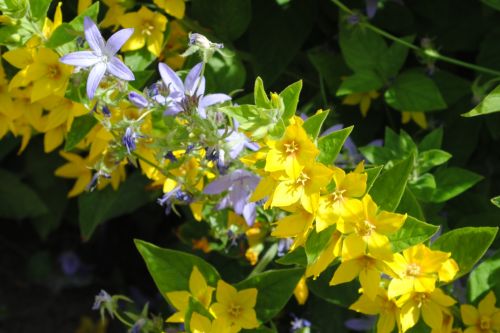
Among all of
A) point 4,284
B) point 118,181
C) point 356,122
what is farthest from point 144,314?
point 4,284

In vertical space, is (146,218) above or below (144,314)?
below

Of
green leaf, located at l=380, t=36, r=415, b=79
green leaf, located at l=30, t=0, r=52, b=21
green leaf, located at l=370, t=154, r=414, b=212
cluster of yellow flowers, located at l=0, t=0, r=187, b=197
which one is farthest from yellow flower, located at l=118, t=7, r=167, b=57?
green leaf, located at l=370, t=154, r=414, b=212

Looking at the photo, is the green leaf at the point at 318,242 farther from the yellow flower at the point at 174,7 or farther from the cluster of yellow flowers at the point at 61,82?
the yellow flower at the point at 174,7

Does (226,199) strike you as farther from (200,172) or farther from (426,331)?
(426,331)

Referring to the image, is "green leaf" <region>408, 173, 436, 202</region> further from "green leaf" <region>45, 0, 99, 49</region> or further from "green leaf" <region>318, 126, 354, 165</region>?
"green leaf" <region>45, 0, 99, 49</region>

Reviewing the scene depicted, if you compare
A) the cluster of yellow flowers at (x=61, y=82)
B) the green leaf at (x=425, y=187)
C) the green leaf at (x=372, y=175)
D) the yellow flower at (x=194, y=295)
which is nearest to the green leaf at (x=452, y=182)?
the green leaf at (x=425, y=187)

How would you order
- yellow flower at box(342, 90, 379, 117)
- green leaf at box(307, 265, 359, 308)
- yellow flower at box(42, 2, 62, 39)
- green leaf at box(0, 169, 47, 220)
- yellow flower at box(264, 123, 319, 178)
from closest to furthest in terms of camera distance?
yellow flower at box(264, 123, 319, 178) < yellow flower at box(42, 2, 62, 39) < green leaf at box(307, 265, 359, 308) < yellow flower at box(342, 90, 379, 117) < green leaf at box(0, 169, 47, 220)

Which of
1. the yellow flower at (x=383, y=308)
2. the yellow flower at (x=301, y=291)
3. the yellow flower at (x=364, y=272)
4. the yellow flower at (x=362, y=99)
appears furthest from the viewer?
the yellow flower at (x=362, y=99)
